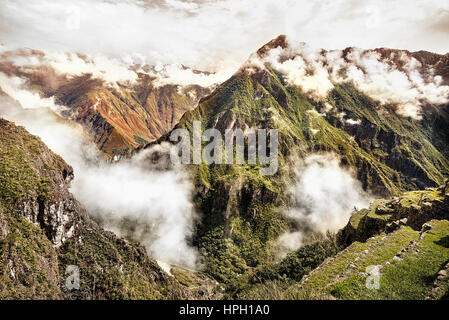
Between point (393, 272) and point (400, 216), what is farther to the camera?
point (400, 216)

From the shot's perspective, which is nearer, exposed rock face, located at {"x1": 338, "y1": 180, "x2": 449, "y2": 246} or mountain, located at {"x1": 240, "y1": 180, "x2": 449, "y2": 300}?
mountain, located at {"x1": 240, "y1": 180, "x2": 449, "y2": 300}

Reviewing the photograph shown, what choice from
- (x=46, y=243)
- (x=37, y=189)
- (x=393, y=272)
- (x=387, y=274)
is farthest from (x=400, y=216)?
(x=37, y=189)

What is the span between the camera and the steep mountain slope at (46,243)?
240ft

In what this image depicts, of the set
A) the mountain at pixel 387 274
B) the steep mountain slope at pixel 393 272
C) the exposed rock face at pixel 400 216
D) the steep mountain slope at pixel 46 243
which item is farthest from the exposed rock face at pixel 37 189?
the exposed rock face at pixel 400 216

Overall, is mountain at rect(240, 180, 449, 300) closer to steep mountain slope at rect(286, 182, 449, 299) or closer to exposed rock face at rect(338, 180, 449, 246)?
steep mountain slope at rect(286, 182, 449, 299)

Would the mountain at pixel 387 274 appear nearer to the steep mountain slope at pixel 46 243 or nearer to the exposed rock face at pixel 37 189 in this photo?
the steep mountain slope at pixel 46 243

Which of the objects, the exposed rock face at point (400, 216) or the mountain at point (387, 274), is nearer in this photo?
the mountain at point (387, 274)

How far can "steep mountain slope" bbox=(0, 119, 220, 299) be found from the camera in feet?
240

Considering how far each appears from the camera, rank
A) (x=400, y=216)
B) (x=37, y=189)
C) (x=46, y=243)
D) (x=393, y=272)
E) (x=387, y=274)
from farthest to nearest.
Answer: (x=37, y=189), (x=46, y=243), (x=400, y=216), (x=393, y=272), (x=387, y=274)

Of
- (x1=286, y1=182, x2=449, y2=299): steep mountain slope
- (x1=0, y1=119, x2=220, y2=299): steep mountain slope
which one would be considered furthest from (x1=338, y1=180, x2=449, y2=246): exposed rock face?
(x1=0, y1=119, x2=220, y2=299): steep mountain slope

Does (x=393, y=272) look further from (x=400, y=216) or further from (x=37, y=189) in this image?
(x=37, y=189)

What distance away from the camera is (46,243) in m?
98.6
